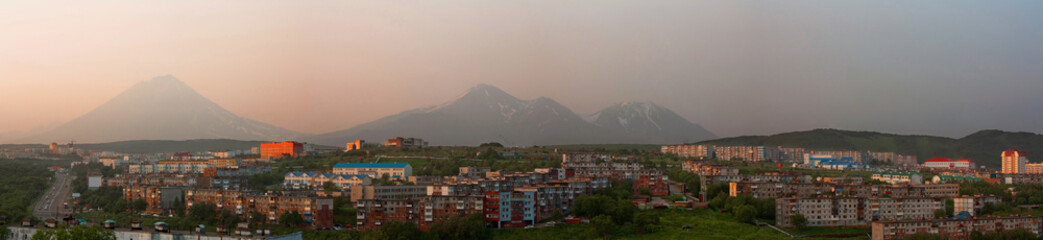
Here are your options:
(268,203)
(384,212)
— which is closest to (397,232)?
(384,212)

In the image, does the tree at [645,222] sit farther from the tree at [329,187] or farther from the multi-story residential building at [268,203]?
the tree at [329,187]

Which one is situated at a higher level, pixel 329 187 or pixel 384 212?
pixel 329 187

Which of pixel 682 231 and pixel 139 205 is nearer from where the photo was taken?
pixel 682 231

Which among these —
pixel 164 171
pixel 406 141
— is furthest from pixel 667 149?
pixel 164 171

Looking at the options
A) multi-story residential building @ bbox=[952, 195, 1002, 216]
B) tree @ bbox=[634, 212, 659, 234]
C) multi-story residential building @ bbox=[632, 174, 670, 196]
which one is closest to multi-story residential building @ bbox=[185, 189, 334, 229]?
tree @ bbox=[634, 212, 659, 234]

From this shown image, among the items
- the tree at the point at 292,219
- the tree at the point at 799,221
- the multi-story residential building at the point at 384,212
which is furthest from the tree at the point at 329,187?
the tree at the point at 799,221

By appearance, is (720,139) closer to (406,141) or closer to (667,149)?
(667,149)

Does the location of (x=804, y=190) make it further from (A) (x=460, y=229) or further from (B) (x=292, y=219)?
(B) (x=292, y=219)
